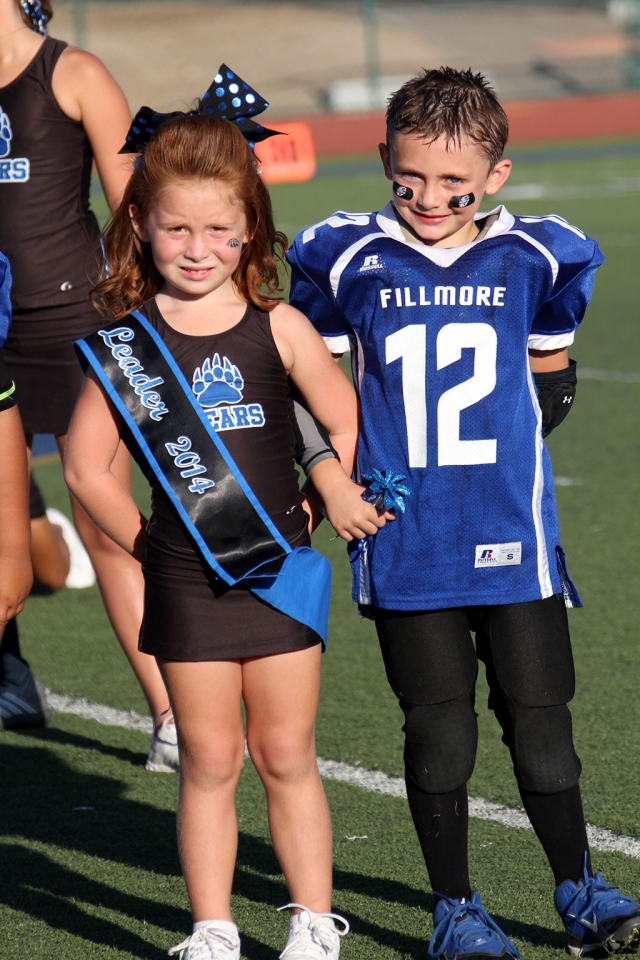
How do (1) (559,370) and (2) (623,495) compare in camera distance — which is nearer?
(1) (559,370)

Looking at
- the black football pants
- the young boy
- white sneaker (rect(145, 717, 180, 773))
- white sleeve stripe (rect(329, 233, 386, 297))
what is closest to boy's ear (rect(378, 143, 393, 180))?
the young boy

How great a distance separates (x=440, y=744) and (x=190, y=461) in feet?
2.36

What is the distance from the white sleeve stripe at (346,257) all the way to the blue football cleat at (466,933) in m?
1.19

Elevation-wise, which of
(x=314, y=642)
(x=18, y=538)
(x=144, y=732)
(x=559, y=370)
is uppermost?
(x=559, y=370)

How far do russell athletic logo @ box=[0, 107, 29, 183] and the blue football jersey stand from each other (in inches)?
55.2

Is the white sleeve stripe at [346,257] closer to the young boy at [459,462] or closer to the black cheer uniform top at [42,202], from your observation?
the young boy at [459,462]

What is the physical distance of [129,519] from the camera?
2.47m

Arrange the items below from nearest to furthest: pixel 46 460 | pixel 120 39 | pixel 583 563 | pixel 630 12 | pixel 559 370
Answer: pixel 559 370
pixel 583 563
pixel 46 460
pixel 120 39
pixel 630 12

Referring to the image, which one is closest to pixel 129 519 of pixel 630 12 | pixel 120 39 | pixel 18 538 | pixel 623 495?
pixel 18 538

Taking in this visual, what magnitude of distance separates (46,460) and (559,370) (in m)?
4.81

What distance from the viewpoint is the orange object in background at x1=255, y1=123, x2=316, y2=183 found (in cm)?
1354

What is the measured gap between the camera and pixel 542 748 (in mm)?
2572

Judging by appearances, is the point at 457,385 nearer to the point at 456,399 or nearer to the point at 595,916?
the point at 456,399

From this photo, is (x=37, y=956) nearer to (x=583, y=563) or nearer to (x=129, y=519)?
(x=129, y=519)
